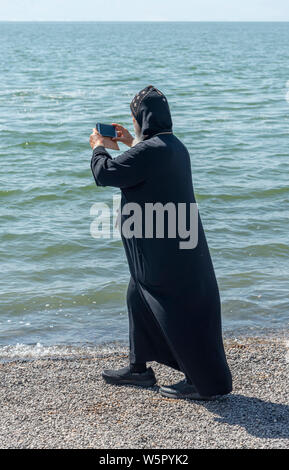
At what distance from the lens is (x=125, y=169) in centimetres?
410

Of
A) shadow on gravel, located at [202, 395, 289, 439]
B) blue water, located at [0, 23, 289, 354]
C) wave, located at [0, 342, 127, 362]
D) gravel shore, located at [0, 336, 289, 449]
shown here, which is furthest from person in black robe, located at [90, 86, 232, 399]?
blue water, located at [0, 23, 289, 354]

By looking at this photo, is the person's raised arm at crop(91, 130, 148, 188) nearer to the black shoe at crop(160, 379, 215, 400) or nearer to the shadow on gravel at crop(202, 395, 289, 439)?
the black shoe at crop(160, 379, 215, 400)

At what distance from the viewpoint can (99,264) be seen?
28.4 ft

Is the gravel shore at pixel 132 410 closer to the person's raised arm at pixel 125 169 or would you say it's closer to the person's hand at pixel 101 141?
the person's raised arm at pixel 125 169

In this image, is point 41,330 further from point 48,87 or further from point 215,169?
point 48,87

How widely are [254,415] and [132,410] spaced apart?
2.44 ft

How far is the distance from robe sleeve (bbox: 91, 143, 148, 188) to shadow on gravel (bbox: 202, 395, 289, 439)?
4.89 feet

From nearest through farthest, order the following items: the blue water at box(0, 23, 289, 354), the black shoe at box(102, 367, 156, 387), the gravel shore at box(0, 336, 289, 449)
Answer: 1. the gravel shore at box(0, 336, 289, 449)
2. the black shoe at box(102, 367, 156, 387)
3. the blue water at box(0, 23, 289, 354)

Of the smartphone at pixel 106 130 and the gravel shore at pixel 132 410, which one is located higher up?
the smartphone at pixel 106 130

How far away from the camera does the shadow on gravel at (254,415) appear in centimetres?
408

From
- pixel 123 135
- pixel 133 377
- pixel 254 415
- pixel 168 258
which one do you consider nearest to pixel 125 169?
pixel 123 135

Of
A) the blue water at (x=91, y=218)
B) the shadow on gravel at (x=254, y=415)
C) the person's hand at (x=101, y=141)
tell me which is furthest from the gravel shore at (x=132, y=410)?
the person's hand at (x=101, y=141)

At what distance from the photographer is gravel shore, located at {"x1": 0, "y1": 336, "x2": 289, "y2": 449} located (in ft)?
13.0

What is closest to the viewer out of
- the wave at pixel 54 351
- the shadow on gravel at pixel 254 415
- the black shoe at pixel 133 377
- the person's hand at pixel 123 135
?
the shadow on gravel at pixel 254 415
